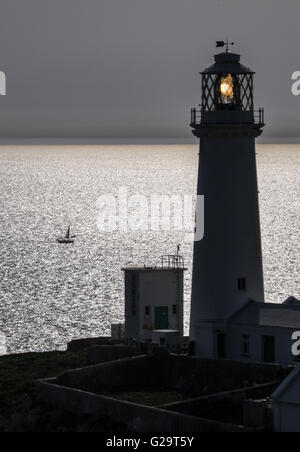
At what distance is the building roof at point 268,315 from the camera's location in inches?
1733

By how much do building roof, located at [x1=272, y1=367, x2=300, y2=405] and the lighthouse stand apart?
→ 9064mm

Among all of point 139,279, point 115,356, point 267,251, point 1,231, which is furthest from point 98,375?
point 1,231

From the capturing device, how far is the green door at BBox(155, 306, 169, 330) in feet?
162

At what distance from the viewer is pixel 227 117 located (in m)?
46.3

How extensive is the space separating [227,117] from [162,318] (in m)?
8.47

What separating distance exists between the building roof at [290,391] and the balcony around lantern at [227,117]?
12196mm

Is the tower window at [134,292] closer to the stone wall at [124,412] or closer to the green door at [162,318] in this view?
the green door at [162,318]

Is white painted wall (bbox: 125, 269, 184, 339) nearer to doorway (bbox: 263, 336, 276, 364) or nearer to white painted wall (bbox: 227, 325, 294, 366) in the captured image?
white painted wall (bbox: 227, 325, 294, 366)

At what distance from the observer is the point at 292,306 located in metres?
45.0

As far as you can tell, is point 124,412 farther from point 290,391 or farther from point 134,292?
point 134,292

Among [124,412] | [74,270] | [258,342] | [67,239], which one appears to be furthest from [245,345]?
[67,239]

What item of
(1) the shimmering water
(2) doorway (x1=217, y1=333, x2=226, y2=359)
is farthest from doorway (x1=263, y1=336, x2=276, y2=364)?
(1) the shimmering water

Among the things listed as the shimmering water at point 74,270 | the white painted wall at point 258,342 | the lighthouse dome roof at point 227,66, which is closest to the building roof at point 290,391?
the white painted wall at point 258,342

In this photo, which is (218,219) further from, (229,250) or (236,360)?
(236,360)
